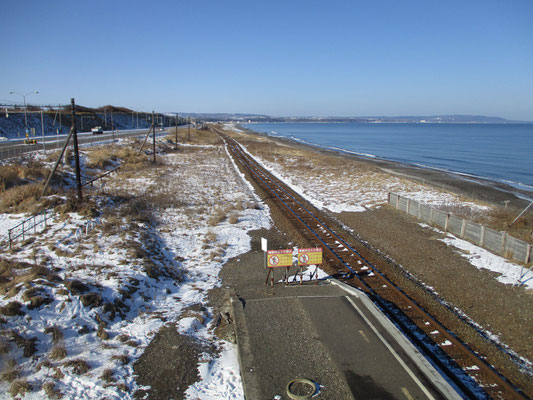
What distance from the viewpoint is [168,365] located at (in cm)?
814

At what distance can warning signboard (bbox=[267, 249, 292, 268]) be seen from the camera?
1225 centimetres

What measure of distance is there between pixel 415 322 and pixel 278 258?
4486 millimetres

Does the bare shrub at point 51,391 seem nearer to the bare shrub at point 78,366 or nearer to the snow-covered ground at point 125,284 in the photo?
the snow-covered ground at point 125,284

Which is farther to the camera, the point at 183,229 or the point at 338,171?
the point at 338,171

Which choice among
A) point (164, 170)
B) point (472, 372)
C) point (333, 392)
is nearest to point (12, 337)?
point (333, 392)

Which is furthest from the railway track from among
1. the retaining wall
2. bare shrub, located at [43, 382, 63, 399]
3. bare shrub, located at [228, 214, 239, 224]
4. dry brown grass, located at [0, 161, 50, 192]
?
dry brown grass, located at [0, 161, 50, 192]

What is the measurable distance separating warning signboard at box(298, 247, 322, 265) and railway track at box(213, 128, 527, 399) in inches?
56.5

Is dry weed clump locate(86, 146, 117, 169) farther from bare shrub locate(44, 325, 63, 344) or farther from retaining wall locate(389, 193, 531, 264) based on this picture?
bare shrub locate(44, 325, 63, 344)

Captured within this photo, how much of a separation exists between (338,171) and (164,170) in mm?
20146

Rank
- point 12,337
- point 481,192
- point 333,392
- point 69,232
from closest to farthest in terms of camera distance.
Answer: point 333,392
point 12,337
point 69,232
point 481,192

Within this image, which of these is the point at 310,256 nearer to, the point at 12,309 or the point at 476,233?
the point at 12,309

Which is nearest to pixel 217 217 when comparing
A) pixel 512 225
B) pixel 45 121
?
pixel 512 225

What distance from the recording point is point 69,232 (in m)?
15.7

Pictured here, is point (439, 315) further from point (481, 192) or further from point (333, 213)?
point (481, 192)
